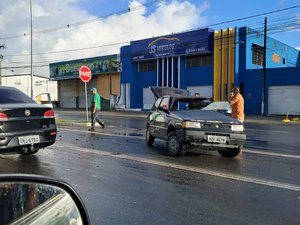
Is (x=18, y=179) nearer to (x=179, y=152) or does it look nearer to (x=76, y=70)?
(x=179, y=152)

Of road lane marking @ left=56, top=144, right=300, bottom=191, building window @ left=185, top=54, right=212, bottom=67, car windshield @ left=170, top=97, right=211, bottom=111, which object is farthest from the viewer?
building window @ left=185, top=54, right=212, bottom=67

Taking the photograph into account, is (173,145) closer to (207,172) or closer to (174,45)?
(207,172)

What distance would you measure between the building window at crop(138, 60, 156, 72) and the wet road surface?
31.1m

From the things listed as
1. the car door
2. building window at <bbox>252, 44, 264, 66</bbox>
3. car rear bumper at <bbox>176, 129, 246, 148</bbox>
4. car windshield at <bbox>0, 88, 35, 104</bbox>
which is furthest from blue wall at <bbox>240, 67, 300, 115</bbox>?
car windshield at <bbox>0, 88, 35, 104</bbox>

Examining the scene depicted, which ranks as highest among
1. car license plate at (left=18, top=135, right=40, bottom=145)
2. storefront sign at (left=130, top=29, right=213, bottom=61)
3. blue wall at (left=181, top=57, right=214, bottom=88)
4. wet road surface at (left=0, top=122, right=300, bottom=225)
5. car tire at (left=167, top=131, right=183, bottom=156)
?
storefront sign at (left=130, top=29, right=213, bottom=61)

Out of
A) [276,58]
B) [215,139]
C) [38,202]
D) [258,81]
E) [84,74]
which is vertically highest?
[276,58]

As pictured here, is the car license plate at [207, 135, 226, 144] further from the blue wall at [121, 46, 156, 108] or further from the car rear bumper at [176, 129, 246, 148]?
the blue wall at [121, 46, 156, 108]

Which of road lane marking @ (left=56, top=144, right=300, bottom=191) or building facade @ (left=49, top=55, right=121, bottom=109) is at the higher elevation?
building facade @ (left=49, top=55, right=121, bottom=109)

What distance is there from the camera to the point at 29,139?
24.5ft

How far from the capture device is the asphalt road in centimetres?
462

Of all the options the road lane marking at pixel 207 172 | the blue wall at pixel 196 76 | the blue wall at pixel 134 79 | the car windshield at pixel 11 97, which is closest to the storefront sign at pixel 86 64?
the blue wall at pixel 134 79

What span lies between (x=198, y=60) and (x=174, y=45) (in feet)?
9.50

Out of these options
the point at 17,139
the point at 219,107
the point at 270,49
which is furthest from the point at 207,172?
the point at 270,49

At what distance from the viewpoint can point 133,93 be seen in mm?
42812
